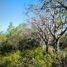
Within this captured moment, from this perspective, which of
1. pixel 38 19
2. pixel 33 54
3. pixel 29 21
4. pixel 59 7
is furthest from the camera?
pixel 29 21

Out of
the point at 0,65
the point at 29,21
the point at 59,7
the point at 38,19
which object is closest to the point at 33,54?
the point at 59,7

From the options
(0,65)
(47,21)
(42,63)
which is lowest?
(0,65)

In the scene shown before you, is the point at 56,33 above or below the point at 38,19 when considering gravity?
below

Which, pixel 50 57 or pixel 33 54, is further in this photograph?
pixel 33 54

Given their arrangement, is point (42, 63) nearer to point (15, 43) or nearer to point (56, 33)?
point (56, 33)

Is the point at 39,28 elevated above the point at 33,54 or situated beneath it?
elevated above

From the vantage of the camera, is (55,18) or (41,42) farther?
(41,42)

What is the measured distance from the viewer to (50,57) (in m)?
10.9

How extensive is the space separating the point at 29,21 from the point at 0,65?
38.2ft

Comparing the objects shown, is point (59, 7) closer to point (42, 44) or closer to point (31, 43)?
point (42, 44)

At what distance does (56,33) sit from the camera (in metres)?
23.4

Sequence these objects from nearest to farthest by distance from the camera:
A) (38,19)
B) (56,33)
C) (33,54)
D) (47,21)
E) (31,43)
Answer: (33,54) < (56,33) < (47,21) < (38,19) < (31,43)

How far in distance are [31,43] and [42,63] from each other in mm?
30909

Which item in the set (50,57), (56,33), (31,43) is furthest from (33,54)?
(31,43)
